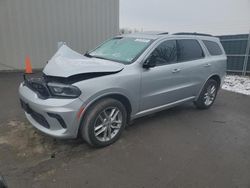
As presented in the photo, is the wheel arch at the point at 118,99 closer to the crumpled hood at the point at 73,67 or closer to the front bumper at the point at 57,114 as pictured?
the front bumper at the point at 57,114

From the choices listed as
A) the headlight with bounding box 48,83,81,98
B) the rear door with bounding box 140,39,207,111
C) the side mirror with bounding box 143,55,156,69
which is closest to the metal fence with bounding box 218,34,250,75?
the rear door with bounding box 140,39,207,111

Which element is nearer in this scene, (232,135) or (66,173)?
(66,173)

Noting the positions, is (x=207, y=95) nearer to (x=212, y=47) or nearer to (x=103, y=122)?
(x=212, y=47)

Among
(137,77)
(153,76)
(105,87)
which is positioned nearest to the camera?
(105,87)

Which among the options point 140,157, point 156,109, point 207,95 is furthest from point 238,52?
point 140,157

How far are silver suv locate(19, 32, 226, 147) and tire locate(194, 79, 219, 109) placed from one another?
0.53ft

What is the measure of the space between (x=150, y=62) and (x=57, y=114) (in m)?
1.75

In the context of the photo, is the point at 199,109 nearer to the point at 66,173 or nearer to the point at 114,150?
the point at 114,150

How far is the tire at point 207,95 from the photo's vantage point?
500cm

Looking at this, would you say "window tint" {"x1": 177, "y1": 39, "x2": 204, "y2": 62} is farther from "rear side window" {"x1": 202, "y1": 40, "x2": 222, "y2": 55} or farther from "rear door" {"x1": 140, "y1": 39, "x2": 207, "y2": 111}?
"rear side window" {"x1": 202, "y1": 40, "x2": 222, "y2": 55}

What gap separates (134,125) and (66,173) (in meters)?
1.77

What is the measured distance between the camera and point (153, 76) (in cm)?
372

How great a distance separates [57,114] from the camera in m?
2.81

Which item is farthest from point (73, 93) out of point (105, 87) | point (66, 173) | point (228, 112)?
point (228, 112)
